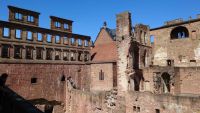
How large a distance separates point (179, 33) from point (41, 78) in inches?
832

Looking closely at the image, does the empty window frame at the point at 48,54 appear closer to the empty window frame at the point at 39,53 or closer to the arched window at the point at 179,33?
the empty window frame at the point at 39,53

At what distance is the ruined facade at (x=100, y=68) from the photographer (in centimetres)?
2139

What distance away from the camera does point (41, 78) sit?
25453 millimetres

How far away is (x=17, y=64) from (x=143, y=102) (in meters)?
13.7

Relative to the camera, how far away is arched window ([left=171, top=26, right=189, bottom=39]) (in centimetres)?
3219

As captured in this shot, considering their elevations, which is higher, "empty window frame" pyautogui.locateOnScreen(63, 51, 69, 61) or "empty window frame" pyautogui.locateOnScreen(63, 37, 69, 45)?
"empty window frame" pyautogui.locateOnScreen(63, 37, 69, 45)

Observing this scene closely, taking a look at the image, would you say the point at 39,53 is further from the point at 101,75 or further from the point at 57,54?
the point at 101,75

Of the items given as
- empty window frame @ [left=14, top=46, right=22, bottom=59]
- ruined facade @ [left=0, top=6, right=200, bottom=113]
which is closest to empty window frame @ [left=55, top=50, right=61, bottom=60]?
ruined facade @ [left=0, top=6, right=200, bottom=113]

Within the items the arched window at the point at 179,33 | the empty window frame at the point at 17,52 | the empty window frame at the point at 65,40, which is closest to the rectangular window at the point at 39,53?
the empty window frame at the point at 17,52

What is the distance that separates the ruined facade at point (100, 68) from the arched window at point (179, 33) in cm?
3

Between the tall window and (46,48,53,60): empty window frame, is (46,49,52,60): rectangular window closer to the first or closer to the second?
(46,48,53,60): empty window frame

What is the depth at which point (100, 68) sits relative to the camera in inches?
1196

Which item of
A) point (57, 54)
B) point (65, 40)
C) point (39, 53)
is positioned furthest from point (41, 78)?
point (65, 40)

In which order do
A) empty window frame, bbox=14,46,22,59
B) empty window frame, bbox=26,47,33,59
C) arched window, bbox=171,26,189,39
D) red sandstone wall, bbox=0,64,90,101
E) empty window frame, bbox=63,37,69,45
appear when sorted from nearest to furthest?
red sandstone wall, bbox=0,64,90,101 → empty window frame, bbox=14,46,22,59 → empty window frame, bbox=26,47,33,59 → empty window frame, bbox=63,37,69,45 → arched window, bbox=171,26,189,39
